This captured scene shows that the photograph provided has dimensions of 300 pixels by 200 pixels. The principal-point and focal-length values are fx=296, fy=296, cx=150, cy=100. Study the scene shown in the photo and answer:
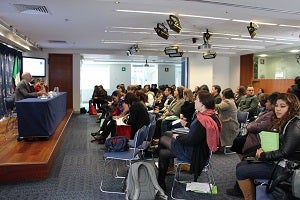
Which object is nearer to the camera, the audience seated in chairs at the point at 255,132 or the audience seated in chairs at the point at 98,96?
the audience seated in chairs at the point at 255,132

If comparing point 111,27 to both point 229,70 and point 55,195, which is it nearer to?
→ point 55,195

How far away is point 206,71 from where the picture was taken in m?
14.2

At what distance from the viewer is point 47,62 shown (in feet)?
41.8

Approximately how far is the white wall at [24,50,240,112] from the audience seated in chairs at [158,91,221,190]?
32.9 ft

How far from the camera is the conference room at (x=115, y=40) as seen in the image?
4.43m

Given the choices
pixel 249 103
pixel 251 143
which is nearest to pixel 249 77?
pixel 249 103

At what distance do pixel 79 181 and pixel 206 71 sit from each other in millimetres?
10981

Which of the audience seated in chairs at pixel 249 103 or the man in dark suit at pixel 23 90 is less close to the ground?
the man in dark suit at pixel 23 90

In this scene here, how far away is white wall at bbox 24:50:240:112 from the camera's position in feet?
42.5

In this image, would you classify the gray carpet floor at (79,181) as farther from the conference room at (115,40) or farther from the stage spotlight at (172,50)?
the stage spotlight at (172,50)

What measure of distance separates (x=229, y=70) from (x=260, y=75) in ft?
5.77

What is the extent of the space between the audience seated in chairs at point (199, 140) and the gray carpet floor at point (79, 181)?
1.73 feet

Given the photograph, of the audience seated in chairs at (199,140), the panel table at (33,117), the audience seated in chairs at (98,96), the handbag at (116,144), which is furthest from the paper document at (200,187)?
the audience seated in chairs at (98,96)

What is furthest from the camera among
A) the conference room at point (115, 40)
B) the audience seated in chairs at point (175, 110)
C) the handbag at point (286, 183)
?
the audience seated in chairs at point (175, 110)
